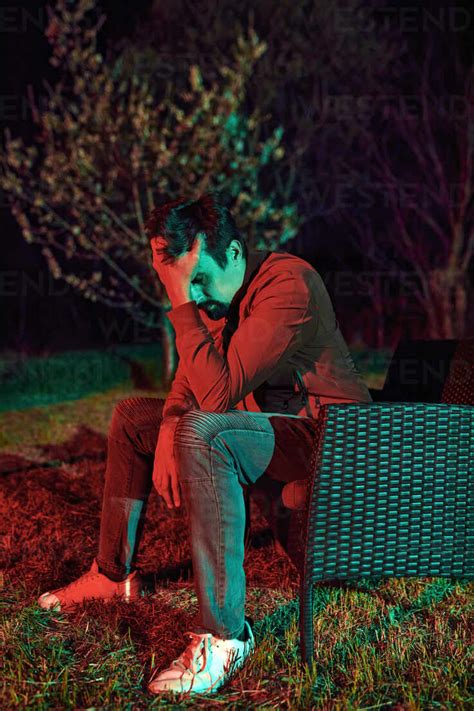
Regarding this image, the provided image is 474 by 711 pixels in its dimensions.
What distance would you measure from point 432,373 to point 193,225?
1112 mm

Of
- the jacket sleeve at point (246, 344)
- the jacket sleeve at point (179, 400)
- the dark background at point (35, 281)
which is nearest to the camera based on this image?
the jacket sleeve at point (246, 344)

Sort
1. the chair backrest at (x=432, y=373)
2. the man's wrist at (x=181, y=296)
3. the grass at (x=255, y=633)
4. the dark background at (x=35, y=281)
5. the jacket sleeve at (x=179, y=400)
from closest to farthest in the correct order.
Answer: the grass at (x=255, y=633) < the man's wrist at (x=181, y=296) < the jacket sleeve at (x=179, y=400) < the chair backrest at (x=432, y=373) < the dark background at (x=35, y=281)

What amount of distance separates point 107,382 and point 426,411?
7253mm

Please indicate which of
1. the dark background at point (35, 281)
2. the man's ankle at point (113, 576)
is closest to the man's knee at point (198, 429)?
the man's ankle at point (113, 576)

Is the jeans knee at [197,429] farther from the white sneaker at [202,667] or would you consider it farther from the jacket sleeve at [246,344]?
the white sneaker at [202,667]

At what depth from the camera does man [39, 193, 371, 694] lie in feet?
6.16

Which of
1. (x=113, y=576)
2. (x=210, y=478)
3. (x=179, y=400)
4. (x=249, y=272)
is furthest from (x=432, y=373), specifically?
(x=113, y=576)

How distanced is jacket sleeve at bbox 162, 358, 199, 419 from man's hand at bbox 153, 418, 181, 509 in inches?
5.7

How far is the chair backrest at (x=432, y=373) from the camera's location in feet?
8.34

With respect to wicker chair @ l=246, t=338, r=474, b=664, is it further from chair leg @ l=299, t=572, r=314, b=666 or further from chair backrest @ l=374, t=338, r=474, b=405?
chair backrest @ l=374, t=338, r=474, b=405

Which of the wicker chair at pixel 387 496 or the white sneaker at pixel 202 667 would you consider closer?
the white sneaker at pixel 202 667

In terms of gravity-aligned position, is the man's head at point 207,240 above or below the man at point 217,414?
above

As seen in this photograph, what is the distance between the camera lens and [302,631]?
192 centimetres

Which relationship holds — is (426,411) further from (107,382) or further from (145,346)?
(145,346)
